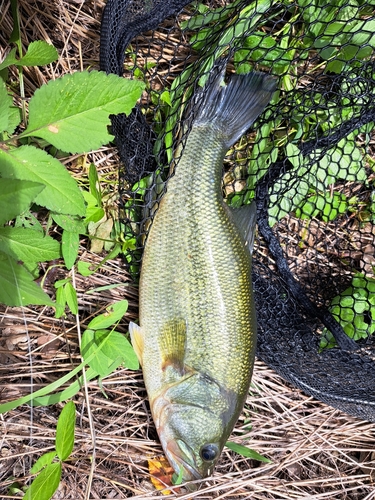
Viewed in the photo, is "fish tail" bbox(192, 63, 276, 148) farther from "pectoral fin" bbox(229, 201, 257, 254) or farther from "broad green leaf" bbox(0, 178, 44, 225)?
"broad green leaf" bbox(0, 178, 44, 225)

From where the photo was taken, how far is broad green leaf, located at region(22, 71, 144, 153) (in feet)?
5.78

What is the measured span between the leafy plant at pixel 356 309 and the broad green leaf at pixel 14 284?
1701 mm

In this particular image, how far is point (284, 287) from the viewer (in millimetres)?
2629

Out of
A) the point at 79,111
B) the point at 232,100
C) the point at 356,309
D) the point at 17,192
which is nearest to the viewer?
the point at 17,192

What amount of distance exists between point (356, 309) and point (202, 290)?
1037mm

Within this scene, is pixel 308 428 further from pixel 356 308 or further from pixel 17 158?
pixel 17 158

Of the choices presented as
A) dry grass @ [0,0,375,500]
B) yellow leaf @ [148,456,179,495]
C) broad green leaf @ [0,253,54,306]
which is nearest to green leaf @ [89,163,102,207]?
dry grass @ [0,0,375,500]

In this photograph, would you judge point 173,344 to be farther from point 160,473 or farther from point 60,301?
point 160,473

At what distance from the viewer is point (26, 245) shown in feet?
6.47

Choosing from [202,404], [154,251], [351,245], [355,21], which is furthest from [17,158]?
[351,245]

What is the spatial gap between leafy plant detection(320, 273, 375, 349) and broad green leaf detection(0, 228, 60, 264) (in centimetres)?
163

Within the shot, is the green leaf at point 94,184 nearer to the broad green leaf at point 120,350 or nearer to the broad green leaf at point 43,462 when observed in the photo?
the broad green leaf at point 120,350

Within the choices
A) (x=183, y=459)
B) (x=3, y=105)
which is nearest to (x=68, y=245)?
(x=3, y=105)

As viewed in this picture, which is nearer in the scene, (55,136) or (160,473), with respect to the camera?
Result: (55,136)
